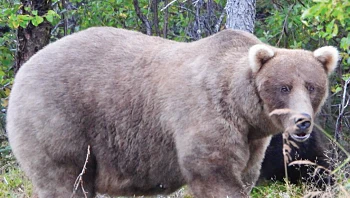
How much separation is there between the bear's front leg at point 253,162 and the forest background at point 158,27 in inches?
51.9

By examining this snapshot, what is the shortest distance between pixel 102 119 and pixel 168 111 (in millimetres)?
672

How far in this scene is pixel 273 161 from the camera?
912 centimetres

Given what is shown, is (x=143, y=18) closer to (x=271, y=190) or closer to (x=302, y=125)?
(x=271, y=190)

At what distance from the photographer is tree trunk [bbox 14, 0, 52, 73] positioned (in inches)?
386

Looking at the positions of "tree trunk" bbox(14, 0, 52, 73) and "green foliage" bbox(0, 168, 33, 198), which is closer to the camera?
"green foliage" bbox(0, 168, 33, 198)

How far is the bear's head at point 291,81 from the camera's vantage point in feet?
18.9

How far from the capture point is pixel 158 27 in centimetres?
1179

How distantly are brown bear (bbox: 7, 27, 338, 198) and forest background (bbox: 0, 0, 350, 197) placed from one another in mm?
1600

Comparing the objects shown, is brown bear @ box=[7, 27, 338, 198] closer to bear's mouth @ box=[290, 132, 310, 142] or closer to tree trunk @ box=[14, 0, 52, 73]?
bear's mouth @ box=[290, 132, 310, 142]

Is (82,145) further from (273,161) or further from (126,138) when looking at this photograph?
(273,161)

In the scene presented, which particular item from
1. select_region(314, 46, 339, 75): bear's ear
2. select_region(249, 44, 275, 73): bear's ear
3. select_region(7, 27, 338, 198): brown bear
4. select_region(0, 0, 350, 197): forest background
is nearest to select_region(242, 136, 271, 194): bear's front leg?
select_region(7, 27, 338, 198): brown bear

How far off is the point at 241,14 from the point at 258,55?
2417 mm

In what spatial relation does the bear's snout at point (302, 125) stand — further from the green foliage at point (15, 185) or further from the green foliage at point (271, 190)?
the green foliage at point (15, 185)

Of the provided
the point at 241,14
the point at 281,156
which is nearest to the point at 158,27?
the point at 281,156
